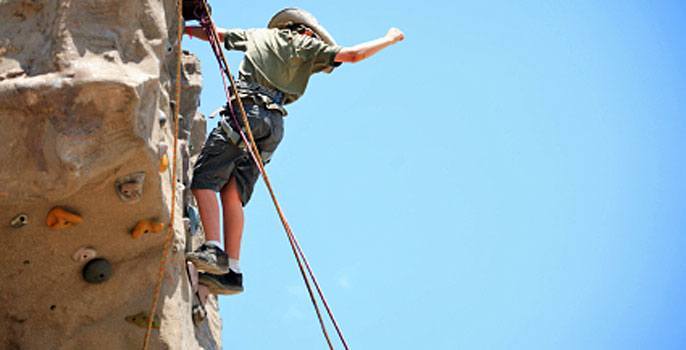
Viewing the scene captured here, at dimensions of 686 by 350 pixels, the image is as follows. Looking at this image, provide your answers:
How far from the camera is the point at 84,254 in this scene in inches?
192

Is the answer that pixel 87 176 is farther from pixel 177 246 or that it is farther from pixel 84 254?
pixel 177 246

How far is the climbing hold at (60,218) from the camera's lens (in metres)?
4.52

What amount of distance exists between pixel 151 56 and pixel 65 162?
2.49 ft

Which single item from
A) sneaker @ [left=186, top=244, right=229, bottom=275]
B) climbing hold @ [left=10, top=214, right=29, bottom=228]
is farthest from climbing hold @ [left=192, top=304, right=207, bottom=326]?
climbing hold @ [left=10, top=214, right=29, bottom=228]

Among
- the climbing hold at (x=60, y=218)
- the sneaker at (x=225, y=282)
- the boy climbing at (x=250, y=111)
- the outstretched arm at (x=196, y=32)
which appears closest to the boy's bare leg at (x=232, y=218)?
the boy climbing at (x=250, y=111)

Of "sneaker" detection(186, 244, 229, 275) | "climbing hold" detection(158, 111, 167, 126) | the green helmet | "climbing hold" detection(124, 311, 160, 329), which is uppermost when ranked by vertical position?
the green helmet

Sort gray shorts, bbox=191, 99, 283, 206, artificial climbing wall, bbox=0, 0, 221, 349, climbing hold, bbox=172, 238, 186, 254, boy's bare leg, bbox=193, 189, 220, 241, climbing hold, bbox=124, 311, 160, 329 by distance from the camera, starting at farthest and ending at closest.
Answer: gray shorts, bbox=191, 99, 283, 206 < boy's bare leg, bbox=193, 189, 220, 241 < climbing hold, bbox=172, 238, 186, 254 < climbing hold, bbox=124, 311, 160, 329 < artificial climbing wall, bbox=0, 0, 221, 349

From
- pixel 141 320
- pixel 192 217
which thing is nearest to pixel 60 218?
pixel 141 320

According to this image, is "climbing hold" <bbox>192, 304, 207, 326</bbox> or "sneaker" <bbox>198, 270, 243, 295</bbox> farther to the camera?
"climbing hold" <bbox>192, 304, 207, 326</bbox>

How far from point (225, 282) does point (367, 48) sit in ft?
5.49

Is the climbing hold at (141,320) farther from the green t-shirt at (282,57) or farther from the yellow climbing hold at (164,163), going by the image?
the green t-shirt at (282,57)

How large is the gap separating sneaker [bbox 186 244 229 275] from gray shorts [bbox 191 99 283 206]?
0.39 m

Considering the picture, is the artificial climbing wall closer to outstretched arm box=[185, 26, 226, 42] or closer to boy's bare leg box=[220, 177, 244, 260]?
boy's bare leg box=[220, 177, 244, 260]

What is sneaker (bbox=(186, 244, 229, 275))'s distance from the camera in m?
5.36
